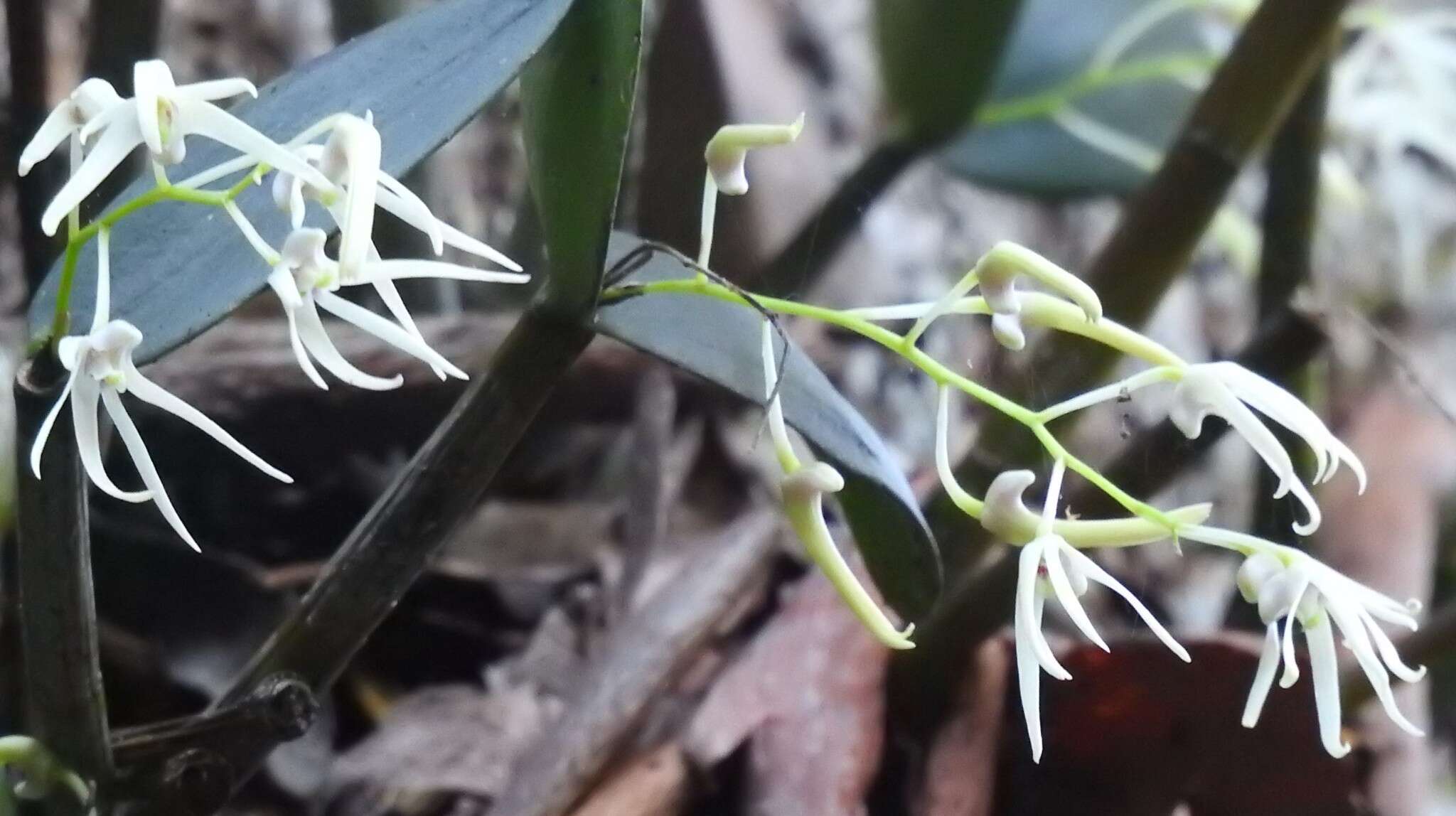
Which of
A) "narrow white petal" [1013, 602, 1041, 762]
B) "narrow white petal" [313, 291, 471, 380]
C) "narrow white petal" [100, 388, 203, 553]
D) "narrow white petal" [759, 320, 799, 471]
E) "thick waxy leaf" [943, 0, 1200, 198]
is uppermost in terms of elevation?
"narrow white petal" [313, 291, 471, 380]

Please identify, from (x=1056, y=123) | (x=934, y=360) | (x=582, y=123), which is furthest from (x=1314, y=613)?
(x=1056, y=123)


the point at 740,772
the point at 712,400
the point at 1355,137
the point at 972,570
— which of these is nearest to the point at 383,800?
the point at 740,772

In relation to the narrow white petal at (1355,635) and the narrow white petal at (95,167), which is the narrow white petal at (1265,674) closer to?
the narrow white petal at (1355,635)

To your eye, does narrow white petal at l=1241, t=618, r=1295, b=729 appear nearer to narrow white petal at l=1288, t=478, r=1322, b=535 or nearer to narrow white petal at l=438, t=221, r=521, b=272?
narrow white petal at l=1288, t=478, r=1322, b=535

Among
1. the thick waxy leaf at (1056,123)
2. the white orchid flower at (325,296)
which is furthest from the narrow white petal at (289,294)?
the thick waxy leaf at (1056,123)

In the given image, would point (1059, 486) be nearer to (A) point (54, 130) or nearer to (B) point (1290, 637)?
(B) point (1290, 637)

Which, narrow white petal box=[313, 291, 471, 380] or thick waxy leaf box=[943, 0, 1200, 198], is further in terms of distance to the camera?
thick waxy leaf box=[943, 0, 1200, 198]

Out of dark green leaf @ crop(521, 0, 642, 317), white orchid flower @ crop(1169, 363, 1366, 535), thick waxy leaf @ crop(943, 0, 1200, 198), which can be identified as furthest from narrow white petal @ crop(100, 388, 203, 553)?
thick waxy leaf @ crop(943, 0, 1200, 198)
